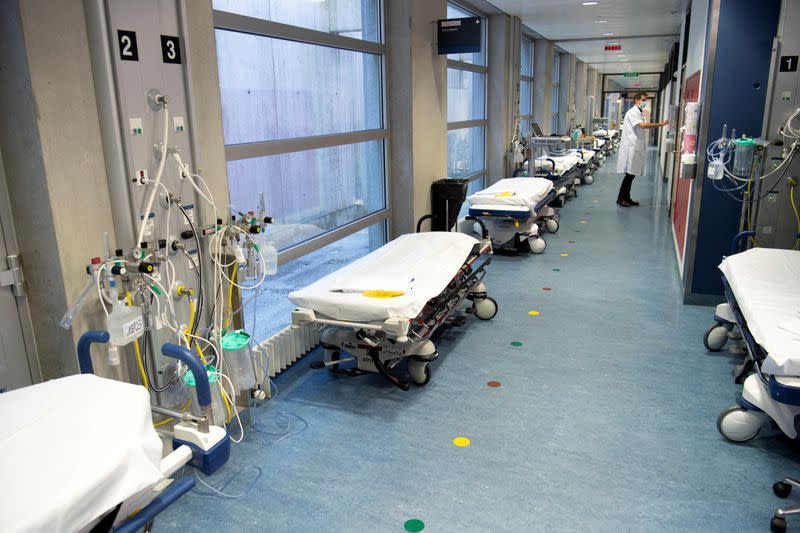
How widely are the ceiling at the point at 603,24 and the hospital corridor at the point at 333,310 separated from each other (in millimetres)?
2532

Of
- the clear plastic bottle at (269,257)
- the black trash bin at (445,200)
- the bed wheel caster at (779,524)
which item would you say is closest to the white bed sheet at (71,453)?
the clear plastic bottle at (269,257)

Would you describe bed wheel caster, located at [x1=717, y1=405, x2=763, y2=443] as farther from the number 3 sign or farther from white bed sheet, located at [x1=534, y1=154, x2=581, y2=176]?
white bed sheet, located at [x1=534, y1=154, x2=581, y2=176]

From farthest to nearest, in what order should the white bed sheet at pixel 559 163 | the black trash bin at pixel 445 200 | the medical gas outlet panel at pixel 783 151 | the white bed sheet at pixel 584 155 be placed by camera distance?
1. the white bed sheet at pixel 584 155
2. the white bed sheet at pixel 559 163
3. the black trash bin at pixel 445 200
4. the medical gas outlet panel at pixel 783 151

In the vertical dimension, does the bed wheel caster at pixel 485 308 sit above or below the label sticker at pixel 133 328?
below

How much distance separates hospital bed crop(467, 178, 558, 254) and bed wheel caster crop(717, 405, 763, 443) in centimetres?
377

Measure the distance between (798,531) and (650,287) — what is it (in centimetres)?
355

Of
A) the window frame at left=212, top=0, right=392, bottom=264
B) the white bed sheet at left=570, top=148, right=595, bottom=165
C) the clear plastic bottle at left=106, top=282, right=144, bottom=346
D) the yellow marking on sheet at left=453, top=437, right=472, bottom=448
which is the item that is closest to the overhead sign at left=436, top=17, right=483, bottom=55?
the window frame at left=212, top=0, right=392, bottom=264

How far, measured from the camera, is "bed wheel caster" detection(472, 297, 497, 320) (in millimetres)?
5020

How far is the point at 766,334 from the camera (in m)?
2.90

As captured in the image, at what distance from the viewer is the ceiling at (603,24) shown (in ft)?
27.9

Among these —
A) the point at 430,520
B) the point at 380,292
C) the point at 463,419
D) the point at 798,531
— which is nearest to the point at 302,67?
the point at 380,292

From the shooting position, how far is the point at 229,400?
3271mm

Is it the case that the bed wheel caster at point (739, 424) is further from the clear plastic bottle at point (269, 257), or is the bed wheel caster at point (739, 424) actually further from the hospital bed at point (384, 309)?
the clear plastic bottle at point (269, 257)

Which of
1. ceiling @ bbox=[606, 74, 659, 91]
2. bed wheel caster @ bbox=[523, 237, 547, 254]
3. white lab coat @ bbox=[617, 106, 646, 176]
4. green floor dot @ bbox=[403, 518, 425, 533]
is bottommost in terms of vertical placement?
green floor dot @ bbox=[403, 518, 425, 533]
